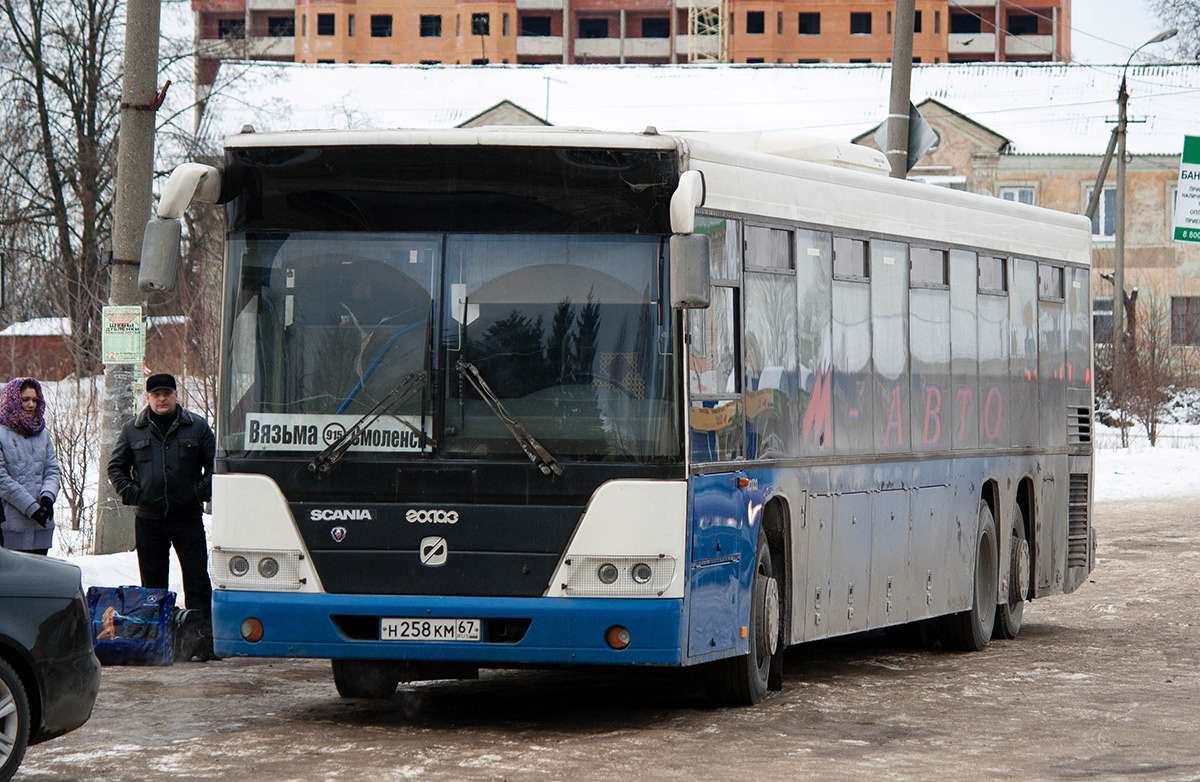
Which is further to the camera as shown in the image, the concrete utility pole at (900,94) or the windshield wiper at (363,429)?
the concrete utility pole at (900,94)

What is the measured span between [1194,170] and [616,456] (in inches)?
992

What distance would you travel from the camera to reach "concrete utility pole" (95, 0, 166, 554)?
15.2 metres

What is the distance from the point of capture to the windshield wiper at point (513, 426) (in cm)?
918

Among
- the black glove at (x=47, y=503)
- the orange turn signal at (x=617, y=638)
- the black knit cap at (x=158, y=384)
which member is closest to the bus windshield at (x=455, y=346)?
the orange turn signal at (x=617, y=638)

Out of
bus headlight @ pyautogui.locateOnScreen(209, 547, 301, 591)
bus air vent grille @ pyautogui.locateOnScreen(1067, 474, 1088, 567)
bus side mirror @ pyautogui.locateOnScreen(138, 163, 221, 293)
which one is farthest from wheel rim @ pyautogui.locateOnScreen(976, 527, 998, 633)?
bus side mirror @ pyautogui.locateOnScreen(138, 163, 221, 293)

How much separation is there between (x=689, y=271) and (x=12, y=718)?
355 cm

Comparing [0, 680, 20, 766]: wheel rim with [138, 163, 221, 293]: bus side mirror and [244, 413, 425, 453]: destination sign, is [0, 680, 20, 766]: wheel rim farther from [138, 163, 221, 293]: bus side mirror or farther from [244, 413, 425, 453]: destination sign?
[138, 163, 221, 293]: bus side mirror

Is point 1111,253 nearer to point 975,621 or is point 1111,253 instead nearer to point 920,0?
point 920,0

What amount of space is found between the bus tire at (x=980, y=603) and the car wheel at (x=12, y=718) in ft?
25.2

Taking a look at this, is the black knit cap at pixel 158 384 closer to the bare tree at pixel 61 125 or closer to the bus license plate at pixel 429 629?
the bus license plate at pixel 429 629

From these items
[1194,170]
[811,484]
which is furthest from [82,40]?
[811,484]

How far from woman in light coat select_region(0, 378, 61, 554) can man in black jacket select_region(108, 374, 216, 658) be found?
0.43 metres

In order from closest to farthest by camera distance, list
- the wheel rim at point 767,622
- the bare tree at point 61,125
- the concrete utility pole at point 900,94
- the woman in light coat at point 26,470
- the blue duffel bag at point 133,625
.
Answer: the wheel rim at point 767,622 < the blue duffel bag at point 133,625 < the woman in light coat at point 26,470 < the concrete utility pole at point 900,94 < the bare tree at point 61,125

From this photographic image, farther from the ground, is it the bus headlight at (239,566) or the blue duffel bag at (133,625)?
the bus headlight at (239,566)
